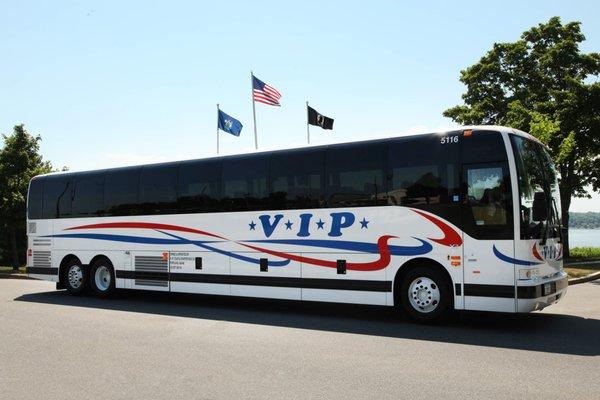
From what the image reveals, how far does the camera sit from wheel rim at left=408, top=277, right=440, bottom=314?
10.6m

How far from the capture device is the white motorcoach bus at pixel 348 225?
9.98 metres

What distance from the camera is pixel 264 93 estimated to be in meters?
25.6

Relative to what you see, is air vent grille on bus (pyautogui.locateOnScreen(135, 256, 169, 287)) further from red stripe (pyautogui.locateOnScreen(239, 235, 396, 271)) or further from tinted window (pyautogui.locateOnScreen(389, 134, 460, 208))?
tinted window (pyautogui.locateOnScreen(389, 134, 460, 208))

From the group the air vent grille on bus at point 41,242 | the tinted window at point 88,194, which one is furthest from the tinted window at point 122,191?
the air vent grille on bus at point 41,242

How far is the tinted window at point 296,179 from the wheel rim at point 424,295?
256 cm

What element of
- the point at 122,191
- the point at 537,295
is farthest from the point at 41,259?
the point at 537,295

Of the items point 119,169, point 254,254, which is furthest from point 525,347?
point 119,169

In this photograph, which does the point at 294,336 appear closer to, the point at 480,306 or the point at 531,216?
the point at 480,306

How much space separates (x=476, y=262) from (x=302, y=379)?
4545 millimetres

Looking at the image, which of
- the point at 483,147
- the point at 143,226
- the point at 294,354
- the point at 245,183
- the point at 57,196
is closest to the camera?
the point at 294,354

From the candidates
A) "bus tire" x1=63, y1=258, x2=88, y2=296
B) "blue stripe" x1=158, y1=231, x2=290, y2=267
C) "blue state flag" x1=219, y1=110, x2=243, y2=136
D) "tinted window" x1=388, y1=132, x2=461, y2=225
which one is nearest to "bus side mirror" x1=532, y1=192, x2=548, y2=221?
"tinted window" x1=388, y1=132, x2=461, y2=225

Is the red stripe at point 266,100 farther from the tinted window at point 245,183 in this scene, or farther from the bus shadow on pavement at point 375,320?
the tinted window at point 245,183

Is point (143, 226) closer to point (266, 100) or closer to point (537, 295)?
point (537, 295)

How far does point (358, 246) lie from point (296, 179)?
6.50ft
